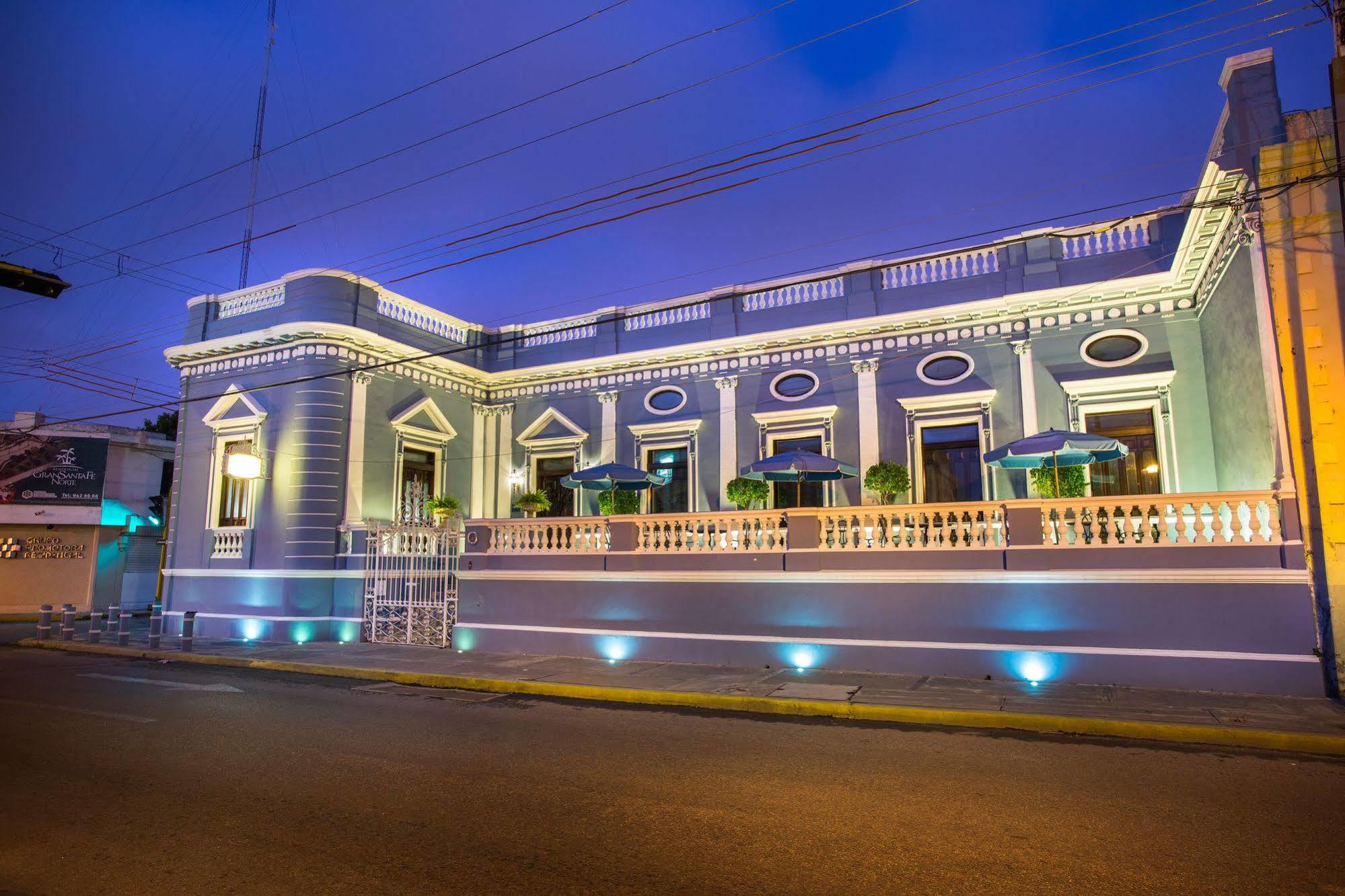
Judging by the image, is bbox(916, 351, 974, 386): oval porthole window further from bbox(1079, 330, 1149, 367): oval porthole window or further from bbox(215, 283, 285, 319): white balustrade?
bbox(215, 283, 285, 319): white balustrade

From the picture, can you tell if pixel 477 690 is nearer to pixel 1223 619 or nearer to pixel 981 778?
pixel 981 778

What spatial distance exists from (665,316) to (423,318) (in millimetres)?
6375

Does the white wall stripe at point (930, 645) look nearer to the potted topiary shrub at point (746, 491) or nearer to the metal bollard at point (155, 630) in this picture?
the potted topiary shrub at point (746, 491)

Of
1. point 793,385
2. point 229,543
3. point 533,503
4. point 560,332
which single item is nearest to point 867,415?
point 793,385

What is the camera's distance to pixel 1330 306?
33.8 ft

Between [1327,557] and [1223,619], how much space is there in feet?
4.62

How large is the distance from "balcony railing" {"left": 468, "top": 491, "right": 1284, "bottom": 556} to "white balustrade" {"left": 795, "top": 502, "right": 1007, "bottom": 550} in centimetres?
2

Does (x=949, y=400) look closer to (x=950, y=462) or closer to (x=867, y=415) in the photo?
(x=950, y=462)

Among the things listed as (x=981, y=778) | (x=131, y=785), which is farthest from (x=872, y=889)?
(x=131, y=785)

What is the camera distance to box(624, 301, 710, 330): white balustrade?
1930 centimetres

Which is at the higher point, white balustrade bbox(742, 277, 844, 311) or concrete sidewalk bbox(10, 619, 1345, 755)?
white balustrade bbox(742, 277, 844, 311)

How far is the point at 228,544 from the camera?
1844 centimetres

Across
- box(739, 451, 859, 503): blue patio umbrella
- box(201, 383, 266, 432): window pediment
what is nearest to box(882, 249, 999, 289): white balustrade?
box(739, 451, 859, 503): blue patio umbrella

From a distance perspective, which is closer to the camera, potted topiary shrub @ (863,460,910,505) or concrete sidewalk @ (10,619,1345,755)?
concrete sidewalk @ (10,619,1345,755)
